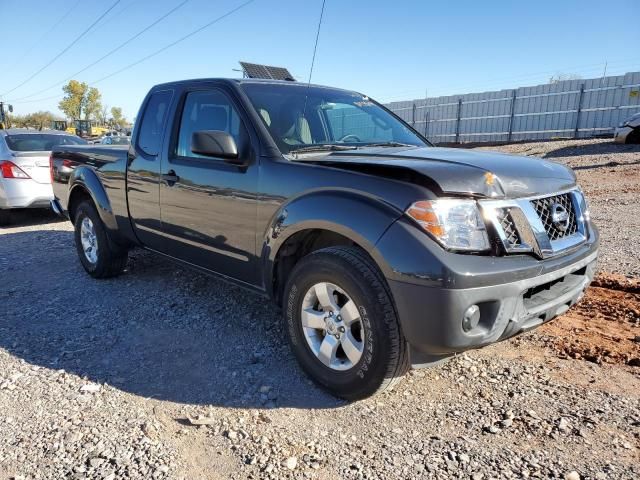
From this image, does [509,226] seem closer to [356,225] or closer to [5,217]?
[356,225]

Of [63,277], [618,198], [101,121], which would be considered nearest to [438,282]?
[63,277]

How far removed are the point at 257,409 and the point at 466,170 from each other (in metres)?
1.77

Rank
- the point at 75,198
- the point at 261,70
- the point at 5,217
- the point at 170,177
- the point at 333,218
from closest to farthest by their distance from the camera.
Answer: the point at 333,218 < the point at 170,177 < the point at 75,198 < the point at 261,70 < the point at 5,217

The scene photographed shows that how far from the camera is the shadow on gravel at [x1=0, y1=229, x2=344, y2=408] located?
3.08 meters

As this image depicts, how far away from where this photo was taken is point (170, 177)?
3961mm

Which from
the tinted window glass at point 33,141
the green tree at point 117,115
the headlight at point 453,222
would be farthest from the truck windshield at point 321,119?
the green tree at point 117,115

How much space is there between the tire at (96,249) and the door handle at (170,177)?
1.41 meters

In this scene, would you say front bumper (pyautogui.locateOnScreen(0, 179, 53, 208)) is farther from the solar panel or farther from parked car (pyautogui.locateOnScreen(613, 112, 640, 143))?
parked car (pyautogui.locateOnScreen(613, 112, 640, 143))

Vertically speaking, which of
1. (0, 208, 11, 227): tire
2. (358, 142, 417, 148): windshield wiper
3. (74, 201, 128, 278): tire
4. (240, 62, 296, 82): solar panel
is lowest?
(0, 208, 11, 227): tire

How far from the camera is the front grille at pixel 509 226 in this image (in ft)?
8.19

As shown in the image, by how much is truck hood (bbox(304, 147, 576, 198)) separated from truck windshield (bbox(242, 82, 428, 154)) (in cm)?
37

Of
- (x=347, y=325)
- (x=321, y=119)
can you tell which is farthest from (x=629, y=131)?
(x=347, y=325)

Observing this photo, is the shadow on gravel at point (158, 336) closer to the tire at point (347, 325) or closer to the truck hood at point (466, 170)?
the tire at point (347, 325)

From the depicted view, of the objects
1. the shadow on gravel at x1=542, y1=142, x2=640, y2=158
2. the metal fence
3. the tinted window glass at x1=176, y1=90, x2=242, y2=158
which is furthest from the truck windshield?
the metal fence
